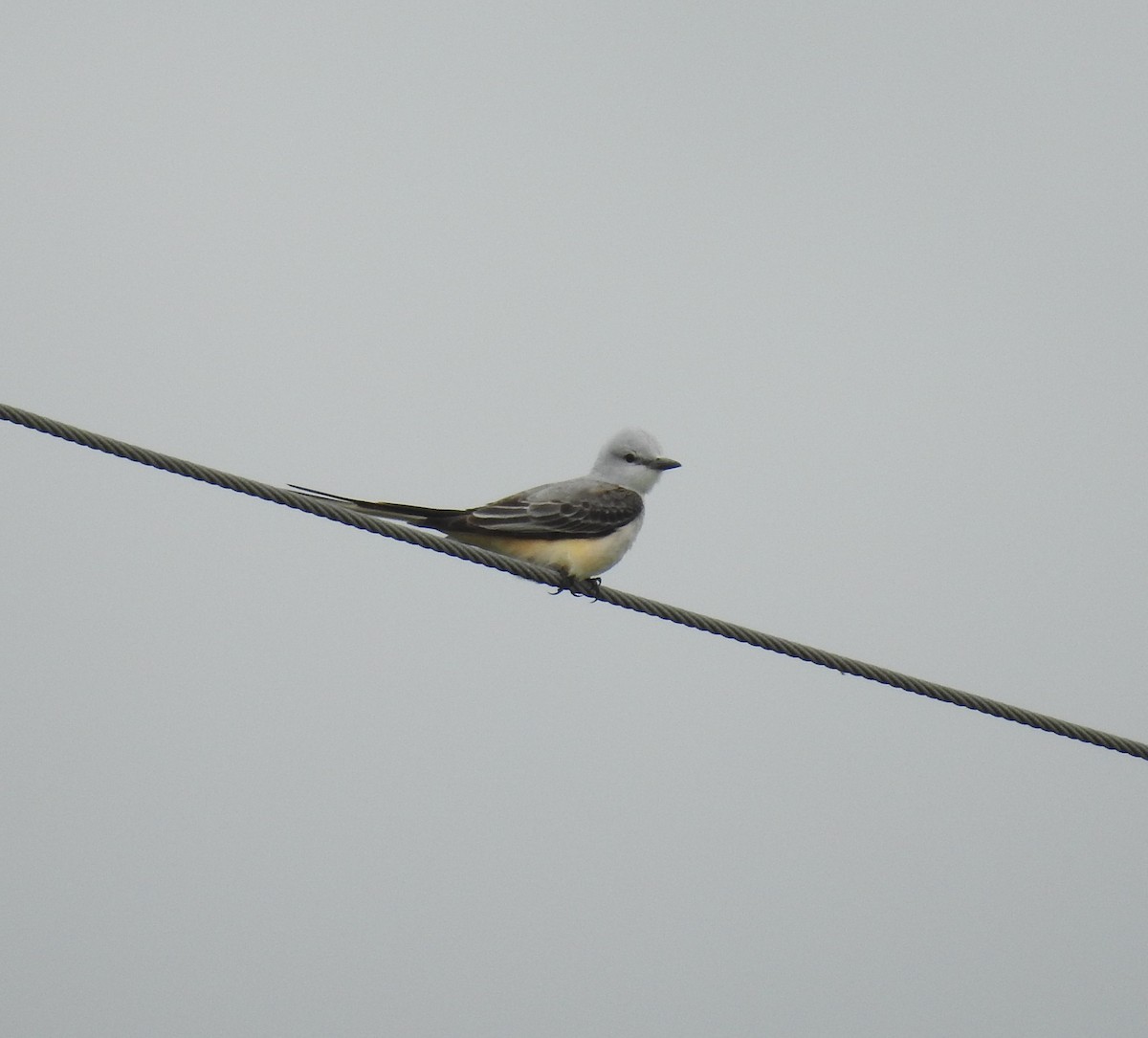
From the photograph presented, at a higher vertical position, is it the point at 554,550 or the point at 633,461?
the point at 633,461

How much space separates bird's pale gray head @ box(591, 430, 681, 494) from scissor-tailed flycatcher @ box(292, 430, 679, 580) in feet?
1.04

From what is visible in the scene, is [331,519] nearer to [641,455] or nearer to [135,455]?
[135,455]

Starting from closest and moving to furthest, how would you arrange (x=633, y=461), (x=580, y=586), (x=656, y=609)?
(x=656, y=609) → (x=580, y=586) → (x=633, y=461)

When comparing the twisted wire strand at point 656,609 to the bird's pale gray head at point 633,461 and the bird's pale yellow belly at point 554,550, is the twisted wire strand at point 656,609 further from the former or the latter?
the bird's pale gray head at point 633,461

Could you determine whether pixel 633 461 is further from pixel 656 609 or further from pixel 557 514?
pixel 656 609

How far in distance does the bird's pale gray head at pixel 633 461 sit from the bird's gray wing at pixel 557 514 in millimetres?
454

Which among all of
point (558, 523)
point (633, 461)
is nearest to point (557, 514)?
point (558, 523)

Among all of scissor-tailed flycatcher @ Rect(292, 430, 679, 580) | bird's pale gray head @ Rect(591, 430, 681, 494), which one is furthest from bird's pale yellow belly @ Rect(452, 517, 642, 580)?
bird's pale gray head @ Rect(591, 430, 681, 494)

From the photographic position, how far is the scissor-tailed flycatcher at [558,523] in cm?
823

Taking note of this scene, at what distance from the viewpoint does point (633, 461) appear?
9820mm

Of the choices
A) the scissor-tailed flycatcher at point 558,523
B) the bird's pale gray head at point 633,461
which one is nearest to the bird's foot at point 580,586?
the scissor-tailed flycatcher at point 558,523

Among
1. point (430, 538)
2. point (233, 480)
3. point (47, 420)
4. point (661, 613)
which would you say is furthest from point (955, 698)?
point (47, 420)

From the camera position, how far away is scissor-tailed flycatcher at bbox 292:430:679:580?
8227 millimetres

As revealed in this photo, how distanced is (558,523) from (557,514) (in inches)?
3.0
